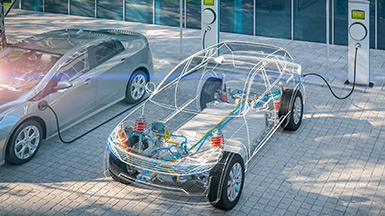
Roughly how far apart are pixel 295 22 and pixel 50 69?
27.5 ft

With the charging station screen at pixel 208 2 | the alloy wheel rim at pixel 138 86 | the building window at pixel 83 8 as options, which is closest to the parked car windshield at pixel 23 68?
the alloy wheel rim at pixel 138 86

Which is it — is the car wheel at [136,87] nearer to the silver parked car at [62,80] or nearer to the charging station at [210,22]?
the silver parked car at [62,80]

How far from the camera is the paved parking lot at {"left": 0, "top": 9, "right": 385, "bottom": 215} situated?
7789 millimetres

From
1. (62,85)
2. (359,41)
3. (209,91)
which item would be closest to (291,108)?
(209,91)

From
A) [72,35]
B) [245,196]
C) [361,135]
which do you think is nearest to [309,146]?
[361,135]

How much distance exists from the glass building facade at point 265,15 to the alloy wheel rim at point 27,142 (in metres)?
8.98

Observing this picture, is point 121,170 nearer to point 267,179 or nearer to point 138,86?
point 267,179

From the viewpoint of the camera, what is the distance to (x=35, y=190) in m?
8.32

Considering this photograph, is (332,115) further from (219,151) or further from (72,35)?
(72,35)

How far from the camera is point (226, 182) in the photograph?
7.43m

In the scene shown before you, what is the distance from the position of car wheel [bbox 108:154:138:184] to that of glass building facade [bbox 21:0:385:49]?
9261 mm

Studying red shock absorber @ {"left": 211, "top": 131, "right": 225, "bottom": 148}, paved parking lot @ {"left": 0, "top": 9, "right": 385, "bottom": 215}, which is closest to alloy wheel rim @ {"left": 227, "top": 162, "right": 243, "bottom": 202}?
paved parking lot @ {"left": 0, "top": 9, "right": 385, "bottom": 215}

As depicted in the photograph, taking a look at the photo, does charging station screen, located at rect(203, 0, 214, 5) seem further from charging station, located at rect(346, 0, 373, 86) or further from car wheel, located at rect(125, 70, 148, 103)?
charging station, located at rect(346, 0, 373, 86)

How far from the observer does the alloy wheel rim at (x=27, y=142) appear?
29.2ft
